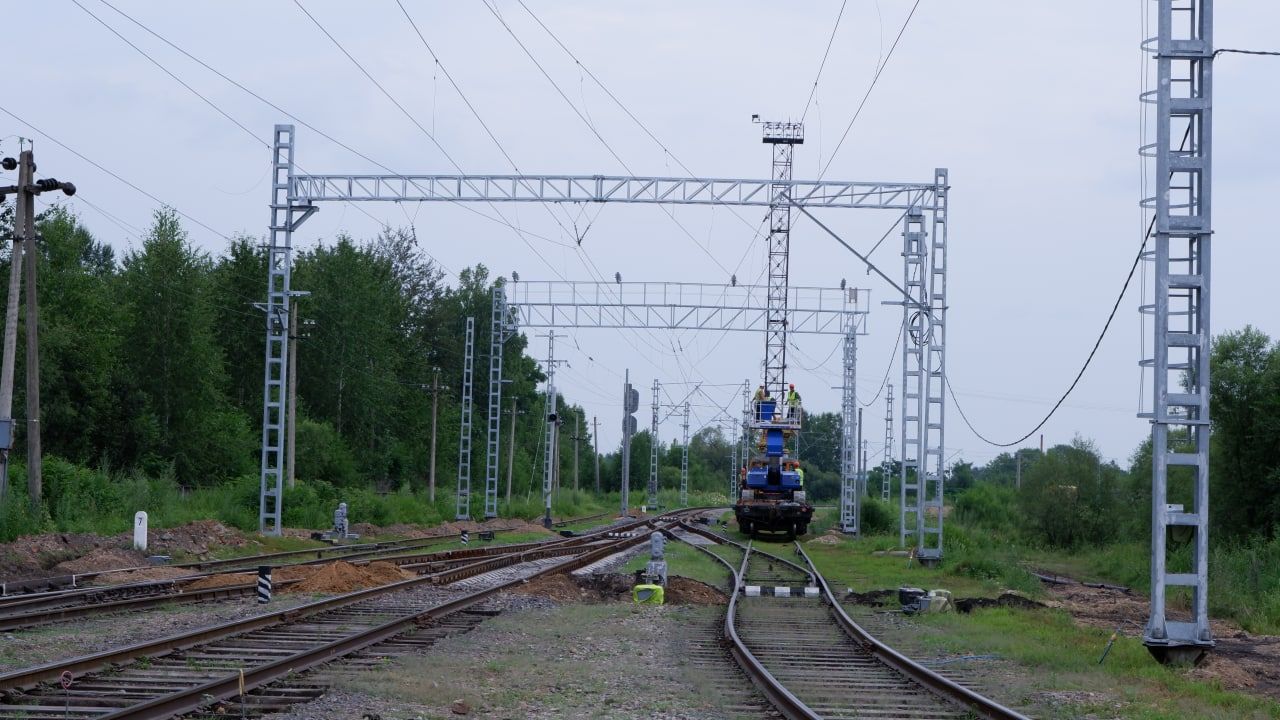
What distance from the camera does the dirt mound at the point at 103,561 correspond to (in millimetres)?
23703

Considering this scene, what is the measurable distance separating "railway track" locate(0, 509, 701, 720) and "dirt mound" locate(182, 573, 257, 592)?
273 centimetres

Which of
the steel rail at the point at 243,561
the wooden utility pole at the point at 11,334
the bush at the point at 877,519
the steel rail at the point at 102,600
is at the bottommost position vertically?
the bush at the point at 877,519

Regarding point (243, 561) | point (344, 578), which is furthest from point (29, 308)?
point (344, 578)

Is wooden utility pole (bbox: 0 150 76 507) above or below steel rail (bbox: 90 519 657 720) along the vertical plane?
above

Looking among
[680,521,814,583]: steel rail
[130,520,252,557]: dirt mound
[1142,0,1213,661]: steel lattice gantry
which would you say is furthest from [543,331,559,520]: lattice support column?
[1142,0,1213,661]: steel lattice gantry

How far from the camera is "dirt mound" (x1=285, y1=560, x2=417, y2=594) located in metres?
21.2

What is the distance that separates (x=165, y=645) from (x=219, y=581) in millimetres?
9213

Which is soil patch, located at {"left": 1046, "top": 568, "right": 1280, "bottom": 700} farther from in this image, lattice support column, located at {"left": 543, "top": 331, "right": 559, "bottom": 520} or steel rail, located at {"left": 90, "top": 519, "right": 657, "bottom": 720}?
lattice support column, located at {"left": 543, "top": 331, "right": 559, "bottom": 520}

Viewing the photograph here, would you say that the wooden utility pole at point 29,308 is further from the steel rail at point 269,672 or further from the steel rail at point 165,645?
the steel rail at point 269,672

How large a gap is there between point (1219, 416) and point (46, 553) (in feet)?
104

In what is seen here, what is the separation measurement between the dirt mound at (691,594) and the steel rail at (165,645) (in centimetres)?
532

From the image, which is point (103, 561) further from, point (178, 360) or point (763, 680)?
point (178, 360)

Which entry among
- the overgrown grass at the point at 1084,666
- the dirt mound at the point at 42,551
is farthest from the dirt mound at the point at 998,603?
the dirt mound at the point at 42,551

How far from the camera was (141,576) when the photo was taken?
2300cm
